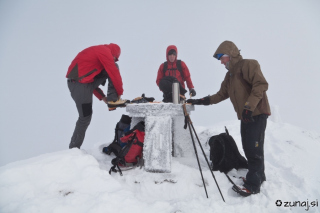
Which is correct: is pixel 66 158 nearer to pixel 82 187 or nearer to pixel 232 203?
pixel 82 187

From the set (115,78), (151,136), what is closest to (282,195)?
(151,136)

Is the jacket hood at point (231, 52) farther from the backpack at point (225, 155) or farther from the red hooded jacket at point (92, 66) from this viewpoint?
the red hooded jacket at point (92, 66)

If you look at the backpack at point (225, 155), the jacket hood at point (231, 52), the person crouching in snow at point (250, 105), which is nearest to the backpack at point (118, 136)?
the backpack at point (225, 155)

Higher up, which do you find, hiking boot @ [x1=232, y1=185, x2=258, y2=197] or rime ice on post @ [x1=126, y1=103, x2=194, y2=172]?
rime ice on post @ [x1=126, y1=103, x2=194, y2=172]

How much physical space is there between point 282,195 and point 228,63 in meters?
2.43

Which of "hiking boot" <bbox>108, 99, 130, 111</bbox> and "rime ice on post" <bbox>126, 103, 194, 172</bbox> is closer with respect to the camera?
"rime ice on post" <bbox>126, 103, 194, 172</bbox>

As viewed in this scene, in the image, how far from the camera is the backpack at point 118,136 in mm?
4217

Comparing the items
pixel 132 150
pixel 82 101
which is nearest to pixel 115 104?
pixel 82 101

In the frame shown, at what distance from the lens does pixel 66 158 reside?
299 cm

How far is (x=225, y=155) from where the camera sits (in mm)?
3789

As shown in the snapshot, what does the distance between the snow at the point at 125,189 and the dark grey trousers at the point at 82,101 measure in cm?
102

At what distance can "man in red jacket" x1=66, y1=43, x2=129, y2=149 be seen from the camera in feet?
13.4

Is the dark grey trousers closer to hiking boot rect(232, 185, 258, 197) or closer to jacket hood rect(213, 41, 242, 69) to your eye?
jacket hood rect(213, 41, 242, 69)

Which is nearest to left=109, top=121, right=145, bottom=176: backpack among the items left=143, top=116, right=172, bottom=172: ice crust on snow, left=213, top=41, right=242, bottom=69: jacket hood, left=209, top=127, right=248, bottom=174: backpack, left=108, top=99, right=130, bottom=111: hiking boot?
left=143, top=116, right=172, bottom=172: ice crust on snow
